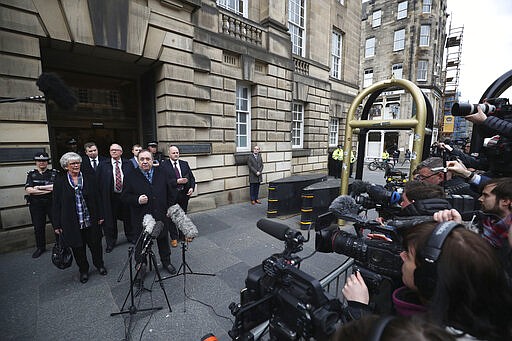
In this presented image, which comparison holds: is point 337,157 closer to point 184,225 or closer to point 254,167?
point 254,167

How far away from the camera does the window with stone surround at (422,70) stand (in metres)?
26.9

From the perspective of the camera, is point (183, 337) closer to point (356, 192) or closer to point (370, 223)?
point (370, 223)

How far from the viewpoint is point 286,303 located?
1.14 metres

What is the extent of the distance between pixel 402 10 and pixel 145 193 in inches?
1416

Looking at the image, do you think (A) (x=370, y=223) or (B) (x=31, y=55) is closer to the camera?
(A) (x=370, y=223)

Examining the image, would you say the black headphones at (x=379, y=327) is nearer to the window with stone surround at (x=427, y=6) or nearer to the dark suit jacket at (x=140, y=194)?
the dark suit jacket at (x=140, y=194)

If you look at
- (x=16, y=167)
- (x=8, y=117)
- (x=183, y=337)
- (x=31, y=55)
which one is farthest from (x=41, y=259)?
(x=31, y=55)

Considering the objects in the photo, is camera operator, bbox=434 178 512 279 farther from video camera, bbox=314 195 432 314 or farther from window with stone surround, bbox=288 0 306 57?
window with stone surround, bbox=288 0 306 57

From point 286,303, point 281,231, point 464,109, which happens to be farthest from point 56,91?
point 464,109

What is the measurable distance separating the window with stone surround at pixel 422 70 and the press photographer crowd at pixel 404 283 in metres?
32.5

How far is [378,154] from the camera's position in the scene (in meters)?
29.4

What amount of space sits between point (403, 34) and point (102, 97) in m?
33.0

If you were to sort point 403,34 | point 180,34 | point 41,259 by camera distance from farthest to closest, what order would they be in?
point 403,34
point 180,34
point 41,259

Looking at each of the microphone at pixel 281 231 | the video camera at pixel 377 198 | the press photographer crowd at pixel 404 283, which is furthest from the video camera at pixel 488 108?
the microphone at pixel 281 231
